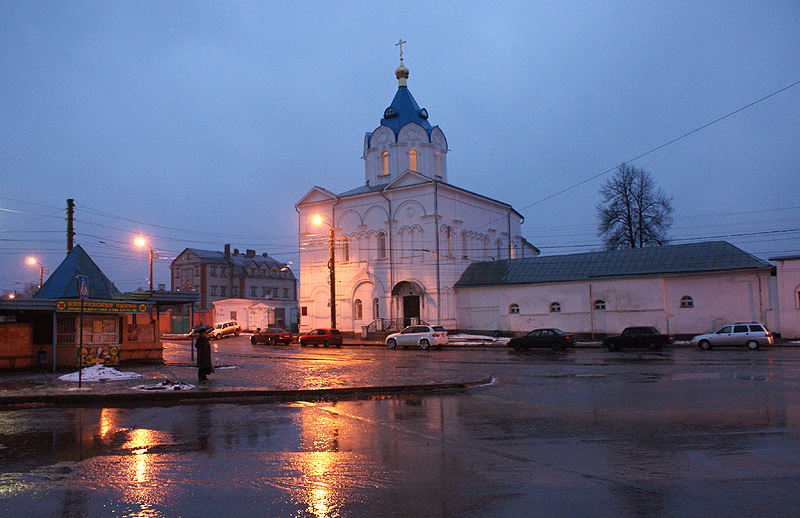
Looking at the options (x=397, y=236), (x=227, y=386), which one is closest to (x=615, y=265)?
(x=397, y=236)

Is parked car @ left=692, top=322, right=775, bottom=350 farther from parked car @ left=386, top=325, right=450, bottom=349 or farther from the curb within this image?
the curb

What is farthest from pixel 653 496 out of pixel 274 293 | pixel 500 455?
pixel 274 293

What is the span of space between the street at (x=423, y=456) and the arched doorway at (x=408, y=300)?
2970 centimetres

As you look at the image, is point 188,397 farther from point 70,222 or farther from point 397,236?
point 397,236

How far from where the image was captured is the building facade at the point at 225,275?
3068 inches

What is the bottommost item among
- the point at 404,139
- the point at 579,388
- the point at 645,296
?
the point at 579,388

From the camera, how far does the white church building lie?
115ft

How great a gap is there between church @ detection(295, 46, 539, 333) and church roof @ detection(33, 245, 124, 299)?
1928 centimetres

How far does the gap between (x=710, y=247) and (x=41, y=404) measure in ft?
119

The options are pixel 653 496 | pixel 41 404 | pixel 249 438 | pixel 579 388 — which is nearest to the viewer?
pixel 653 496

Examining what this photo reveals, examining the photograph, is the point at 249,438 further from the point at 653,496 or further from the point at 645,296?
the point at 645,296

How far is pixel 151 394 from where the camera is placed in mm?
13820

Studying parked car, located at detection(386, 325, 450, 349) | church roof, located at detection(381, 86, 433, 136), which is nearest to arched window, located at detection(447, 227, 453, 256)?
church roof, located at detection(381, 86, 433, 136)

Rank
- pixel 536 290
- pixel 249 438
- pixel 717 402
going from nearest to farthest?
pixel 249 438
pixel 717 402
pixel 536 290
